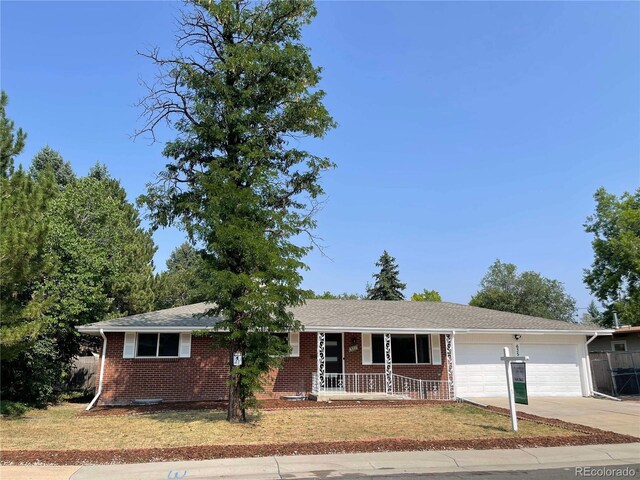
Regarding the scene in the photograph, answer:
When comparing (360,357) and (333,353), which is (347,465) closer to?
(360,357)

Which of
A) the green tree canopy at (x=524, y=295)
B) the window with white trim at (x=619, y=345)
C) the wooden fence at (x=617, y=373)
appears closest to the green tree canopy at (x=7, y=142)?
the wooden fence at (x=617, y=373)

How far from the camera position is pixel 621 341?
24.5 m

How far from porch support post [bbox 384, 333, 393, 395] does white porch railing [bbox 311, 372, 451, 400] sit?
0.56 ft

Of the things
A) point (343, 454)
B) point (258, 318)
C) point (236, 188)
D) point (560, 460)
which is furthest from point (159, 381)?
point (560, 460)

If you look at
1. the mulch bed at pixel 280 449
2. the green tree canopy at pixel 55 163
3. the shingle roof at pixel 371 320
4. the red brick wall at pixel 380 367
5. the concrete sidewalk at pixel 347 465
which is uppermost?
the green tree canopy at pixel 55 163

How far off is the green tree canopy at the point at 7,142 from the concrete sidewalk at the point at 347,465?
34.7ft

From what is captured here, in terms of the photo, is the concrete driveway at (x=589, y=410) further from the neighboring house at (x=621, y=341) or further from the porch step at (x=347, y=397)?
the neighboring house at (x=621, y=341)

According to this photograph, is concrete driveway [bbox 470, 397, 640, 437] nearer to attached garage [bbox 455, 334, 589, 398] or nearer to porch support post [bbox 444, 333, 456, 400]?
attached garage [bbox 455, 334, 589, 398]

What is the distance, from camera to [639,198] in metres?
32.8

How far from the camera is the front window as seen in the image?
662 inches

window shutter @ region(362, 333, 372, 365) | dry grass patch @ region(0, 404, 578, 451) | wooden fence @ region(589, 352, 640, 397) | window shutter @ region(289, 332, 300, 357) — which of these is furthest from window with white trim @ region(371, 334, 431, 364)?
wooden fence @ region(589, 352, 640, 397)

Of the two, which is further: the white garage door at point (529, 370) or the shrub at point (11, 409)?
the white garage door at point (529, 370)

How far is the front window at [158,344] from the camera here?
55.2 ft

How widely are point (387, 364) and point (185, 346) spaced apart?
24.1ft
